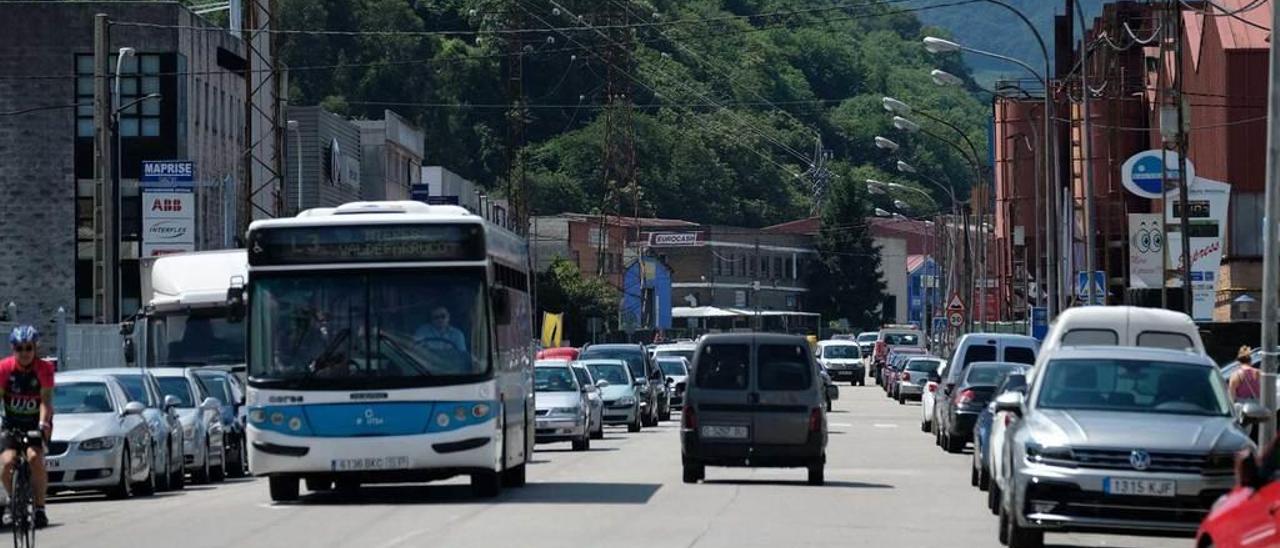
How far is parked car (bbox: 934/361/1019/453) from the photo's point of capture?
35969 millimetres

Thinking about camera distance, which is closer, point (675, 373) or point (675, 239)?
point (675, 373)

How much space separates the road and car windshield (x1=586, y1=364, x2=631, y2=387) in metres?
15.3

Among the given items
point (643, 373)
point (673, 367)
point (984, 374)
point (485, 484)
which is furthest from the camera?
point (673, 367)

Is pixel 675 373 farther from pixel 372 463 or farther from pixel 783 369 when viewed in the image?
pixel 372 463

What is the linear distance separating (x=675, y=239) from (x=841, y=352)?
186 ft

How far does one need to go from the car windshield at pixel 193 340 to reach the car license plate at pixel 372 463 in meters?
16.6

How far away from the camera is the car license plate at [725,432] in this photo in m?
27.0

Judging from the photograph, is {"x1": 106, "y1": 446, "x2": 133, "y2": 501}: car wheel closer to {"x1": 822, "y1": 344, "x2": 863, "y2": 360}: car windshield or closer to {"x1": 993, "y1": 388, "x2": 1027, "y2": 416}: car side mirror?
{"x1": 993, "y1": 388, "x2": 1027, "y2": 416}: car side mirror

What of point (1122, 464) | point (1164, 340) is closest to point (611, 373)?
point (1164, 340)

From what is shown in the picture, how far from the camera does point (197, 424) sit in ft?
100

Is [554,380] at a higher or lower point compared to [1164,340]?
lower

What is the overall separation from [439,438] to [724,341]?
4.93 metres

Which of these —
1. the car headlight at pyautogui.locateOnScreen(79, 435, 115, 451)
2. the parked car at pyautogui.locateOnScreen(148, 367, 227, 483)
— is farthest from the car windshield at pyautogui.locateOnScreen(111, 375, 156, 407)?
the car headlight at pyautogui.locateOnScreen(79, 435, 115, 451)

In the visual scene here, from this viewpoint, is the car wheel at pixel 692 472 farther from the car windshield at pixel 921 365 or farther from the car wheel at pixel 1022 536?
the car windshield at pixel 921 365
